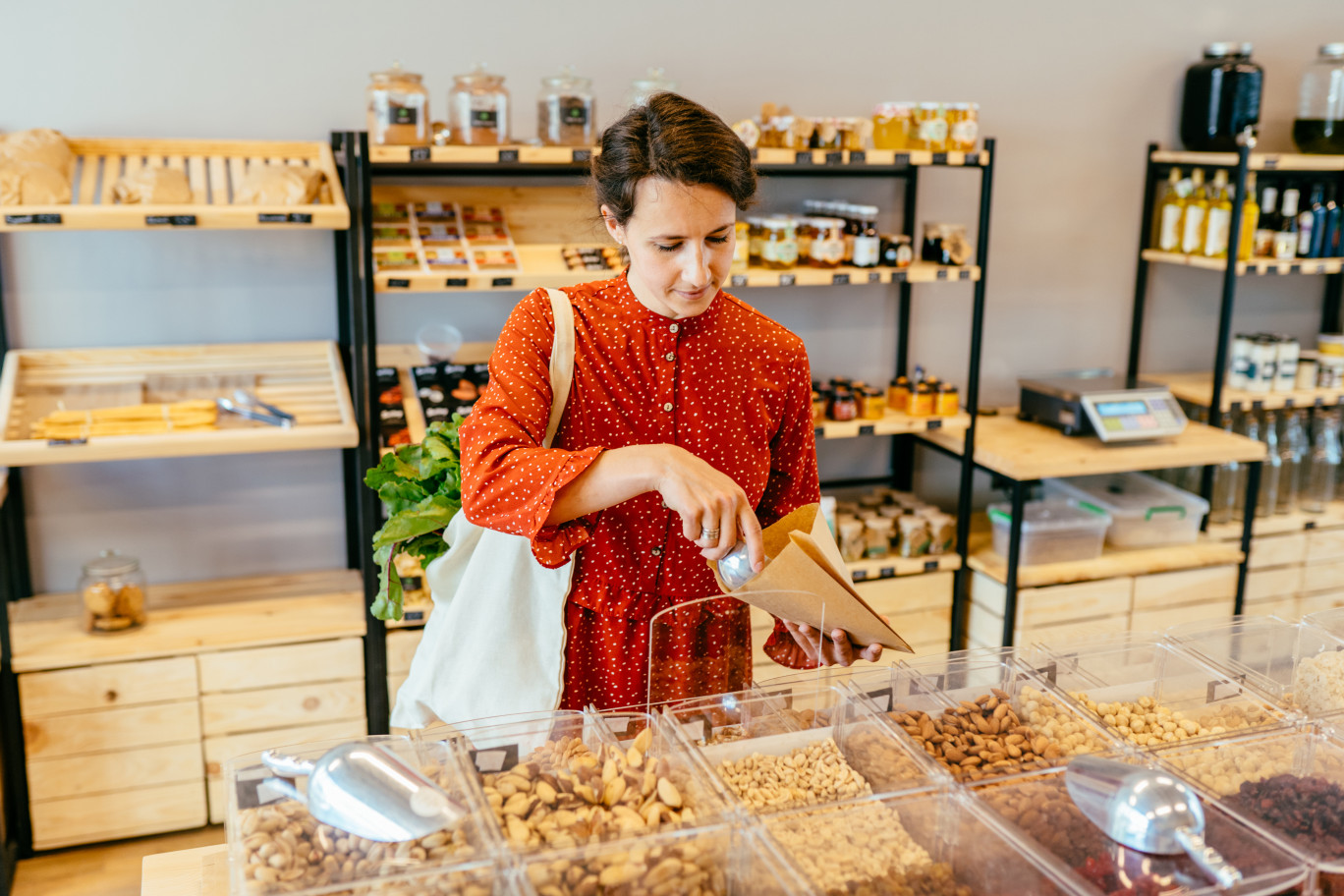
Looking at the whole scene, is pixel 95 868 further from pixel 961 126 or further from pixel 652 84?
pixel 961 126

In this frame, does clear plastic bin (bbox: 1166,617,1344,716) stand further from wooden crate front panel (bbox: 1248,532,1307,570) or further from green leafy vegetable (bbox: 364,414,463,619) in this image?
wooden crate front panel (bbox: 1248,532,1307,570)

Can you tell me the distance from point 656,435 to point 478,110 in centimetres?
145

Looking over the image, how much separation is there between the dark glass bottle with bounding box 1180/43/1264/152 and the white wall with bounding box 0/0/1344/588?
0.41 ft

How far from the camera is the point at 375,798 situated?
1100 millimetres

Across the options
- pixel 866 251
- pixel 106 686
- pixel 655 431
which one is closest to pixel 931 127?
pixel 866 251

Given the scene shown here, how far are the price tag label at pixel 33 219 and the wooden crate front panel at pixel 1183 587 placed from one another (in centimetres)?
304

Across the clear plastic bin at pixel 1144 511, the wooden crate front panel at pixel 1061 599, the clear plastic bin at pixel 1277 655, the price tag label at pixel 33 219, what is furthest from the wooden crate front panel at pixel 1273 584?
the price tag label at pixel 33 219

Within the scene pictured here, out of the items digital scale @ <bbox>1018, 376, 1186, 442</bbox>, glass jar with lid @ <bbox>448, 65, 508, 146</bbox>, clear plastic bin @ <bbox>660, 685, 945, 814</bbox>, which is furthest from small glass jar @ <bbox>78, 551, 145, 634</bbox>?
digital scale @ <bbox>1018, 376, 1186, 442</bbox>

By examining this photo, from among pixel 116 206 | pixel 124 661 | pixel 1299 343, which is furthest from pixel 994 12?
pixel 124 661

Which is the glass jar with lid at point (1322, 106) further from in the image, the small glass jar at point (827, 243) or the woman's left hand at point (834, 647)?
the woman's left hand at point (834, 647)

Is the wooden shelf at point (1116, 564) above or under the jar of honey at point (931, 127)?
under

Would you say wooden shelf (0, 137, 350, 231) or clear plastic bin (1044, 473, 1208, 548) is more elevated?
wooden shelf (0, 137, 350, 231)

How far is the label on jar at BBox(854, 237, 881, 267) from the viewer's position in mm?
3139

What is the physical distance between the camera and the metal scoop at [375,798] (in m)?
1.09
